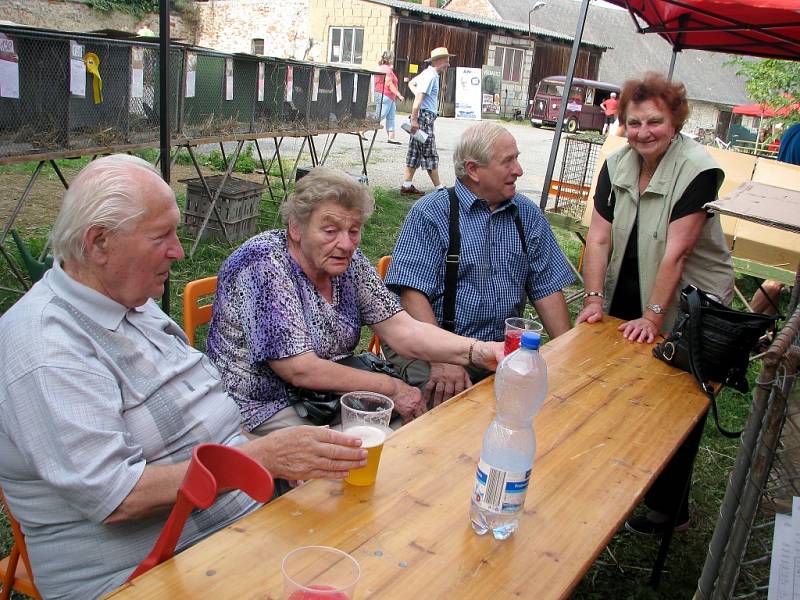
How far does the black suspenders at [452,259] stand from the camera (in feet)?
9.84

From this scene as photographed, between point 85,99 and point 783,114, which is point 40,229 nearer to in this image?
point 85,99

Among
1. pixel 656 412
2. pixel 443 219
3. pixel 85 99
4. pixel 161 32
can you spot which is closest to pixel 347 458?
pixel 656 412

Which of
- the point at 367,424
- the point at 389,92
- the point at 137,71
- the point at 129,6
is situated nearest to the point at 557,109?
the point at 389,92

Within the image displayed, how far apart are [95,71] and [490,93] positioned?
87.3 feet

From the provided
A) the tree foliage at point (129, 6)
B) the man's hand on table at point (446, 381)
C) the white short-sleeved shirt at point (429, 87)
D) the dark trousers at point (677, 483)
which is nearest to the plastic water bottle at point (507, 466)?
the man's hand on table at point (446, 381)

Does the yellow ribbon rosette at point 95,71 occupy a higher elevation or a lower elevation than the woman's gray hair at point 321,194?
higher

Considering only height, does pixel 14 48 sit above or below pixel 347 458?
above

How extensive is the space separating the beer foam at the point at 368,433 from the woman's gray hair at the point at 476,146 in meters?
1.66

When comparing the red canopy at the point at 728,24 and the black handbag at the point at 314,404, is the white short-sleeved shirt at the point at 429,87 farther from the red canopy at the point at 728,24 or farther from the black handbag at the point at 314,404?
the black handbag at the point at 314,404

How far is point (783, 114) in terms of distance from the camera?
11727 millimetres

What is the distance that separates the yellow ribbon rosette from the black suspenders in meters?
3.20

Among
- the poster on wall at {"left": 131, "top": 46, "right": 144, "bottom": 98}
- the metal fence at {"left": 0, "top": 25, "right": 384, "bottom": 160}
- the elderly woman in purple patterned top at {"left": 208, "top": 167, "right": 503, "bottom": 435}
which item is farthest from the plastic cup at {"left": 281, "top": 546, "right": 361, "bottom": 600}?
the poster on wall at {"left": 131, "top": 46, "right": 144, "bottom": 98}

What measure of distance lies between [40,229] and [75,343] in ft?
18.8

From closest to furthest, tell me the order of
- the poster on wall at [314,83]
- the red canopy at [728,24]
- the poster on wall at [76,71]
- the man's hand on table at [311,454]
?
1. the man's hand on table at [311,454]
2. the poster on wall at [76,71]
3. the red canopy at [728,24]
4. the poster on wall at [314,83]
